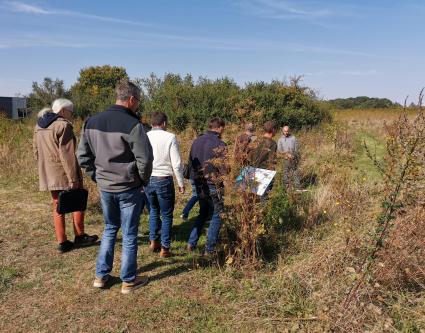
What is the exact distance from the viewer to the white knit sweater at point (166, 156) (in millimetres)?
4551

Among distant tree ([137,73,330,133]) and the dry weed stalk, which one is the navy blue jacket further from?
distant tree ([137,73,330,133])

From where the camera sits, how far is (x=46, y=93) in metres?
31.4

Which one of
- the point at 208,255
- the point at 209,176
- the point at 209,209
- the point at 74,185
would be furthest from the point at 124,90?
the point at 208,255

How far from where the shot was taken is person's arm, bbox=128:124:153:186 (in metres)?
3.47

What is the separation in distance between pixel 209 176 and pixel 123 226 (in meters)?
1.24

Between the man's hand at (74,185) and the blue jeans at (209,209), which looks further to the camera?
the man's hand at (74,185)

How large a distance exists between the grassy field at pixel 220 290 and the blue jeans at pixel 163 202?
363mm

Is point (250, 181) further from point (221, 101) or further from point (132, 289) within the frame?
point (221, 101)

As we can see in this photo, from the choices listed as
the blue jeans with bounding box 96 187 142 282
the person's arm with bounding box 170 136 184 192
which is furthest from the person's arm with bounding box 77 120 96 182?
the person's arm with bounding box 170 136 184 192

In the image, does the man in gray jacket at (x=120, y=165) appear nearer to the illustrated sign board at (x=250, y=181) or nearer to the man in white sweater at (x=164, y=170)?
the man in white sweater at (x=164, y=170)

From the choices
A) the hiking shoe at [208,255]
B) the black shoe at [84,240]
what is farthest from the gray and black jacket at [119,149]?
the black shoe at [84,240]

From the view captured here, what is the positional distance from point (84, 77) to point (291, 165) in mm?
56508

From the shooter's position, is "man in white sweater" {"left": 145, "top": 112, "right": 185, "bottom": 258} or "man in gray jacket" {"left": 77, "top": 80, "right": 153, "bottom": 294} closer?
"man in gray jacket" {"left": 77, "top": 80, "right": 153, "bottom": 294}

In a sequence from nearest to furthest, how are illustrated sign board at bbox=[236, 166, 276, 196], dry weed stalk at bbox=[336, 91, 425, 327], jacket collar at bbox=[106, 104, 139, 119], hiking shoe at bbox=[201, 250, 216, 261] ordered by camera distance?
dry weed stalk at bbox=[336, 91, 425, 327] → jacket collar at bbox=[106, 104, 139, 119] → illustrated sign board at bbox=[236, 166, 276, 196] → hiking shoe at bbox=[201, 250, 216, 261]
